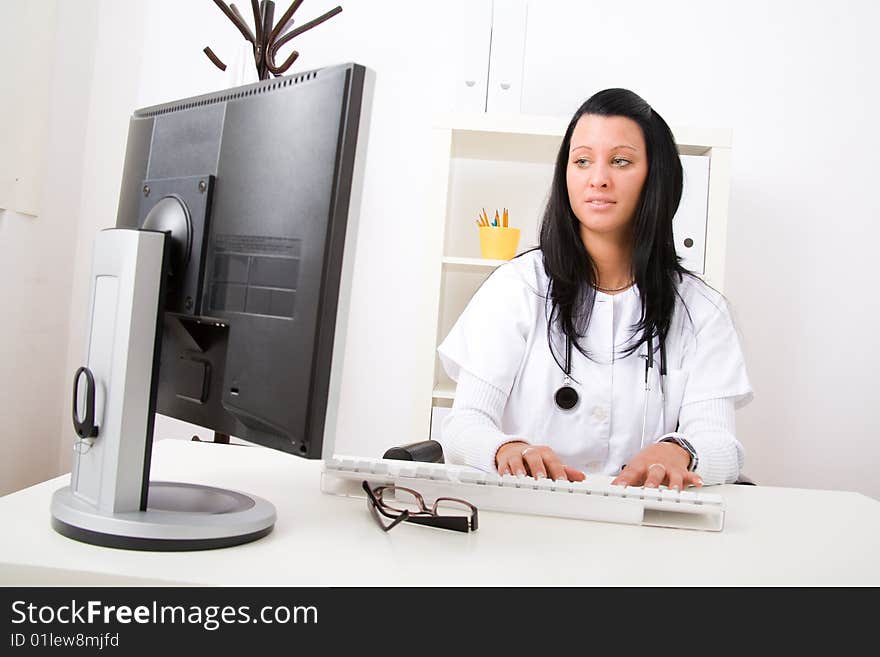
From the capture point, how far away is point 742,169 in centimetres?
271

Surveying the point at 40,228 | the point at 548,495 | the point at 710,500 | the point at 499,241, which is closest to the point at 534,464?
the point at 548,495

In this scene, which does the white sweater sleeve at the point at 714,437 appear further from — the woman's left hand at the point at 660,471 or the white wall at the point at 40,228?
the white wall at the point at 40,228

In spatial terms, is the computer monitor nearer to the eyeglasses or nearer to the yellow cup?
the eyeglasses

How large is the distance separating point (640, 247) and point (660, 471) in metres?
0.62

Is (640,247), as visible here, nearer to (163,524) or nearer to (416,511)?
(416,511)

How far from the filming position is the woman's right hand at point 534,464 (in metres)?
A: 1.12

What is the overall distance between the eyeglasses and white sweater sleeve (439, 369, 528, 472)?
0.97 feet

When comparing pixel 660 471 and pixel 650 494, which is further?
pixel 660 471

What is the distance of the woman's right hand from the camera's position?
3.67ft

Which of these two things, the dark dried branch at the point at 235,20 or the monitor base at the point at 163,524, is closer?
the monitor base at the point at 163,524

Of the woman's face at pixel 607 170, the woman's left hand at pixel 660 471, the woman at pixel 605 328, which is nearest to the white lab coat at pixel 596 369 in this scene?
the woman at pixel 605 328
